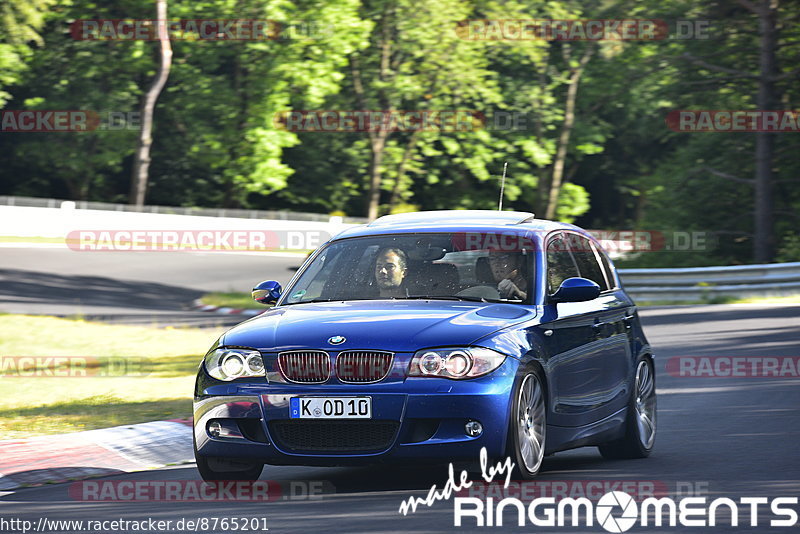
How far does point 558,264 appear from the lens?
29.6 feet

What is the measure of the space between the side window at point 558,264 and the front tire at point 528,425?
0.93 metres

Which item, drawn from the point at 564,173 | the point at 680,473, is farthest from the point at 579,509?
the point at 564,173

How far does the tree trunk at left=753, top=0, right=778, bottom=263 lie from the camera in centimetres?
3262

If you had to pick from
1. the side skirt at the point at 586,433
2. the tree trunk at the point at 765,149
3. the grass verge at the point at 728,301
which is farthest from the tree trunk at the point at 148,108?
the side skirt at the point at 586,433

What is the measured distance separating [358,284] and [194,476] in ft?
5.36

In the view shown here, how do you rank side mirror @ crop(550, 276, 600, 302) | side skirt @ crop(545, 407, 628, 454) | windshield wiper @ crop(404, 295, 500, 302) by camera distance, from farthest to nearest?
side mirror @ crop(550, 276, 600, 302), windshield wiper @ crop(404, 295, 500, 302), side skirt @ crop(545, 407, 628, 454)

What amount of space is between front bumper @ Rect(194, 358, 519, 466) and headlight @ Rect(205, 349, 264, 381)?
0.11m

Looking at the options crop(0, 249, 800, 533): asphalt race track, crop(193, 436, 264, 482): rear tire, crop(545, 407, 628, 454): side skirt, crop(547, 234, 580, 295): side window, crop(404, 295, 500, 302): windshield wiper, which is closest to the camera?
crop(0, 249, 800, 533): asphalt race track

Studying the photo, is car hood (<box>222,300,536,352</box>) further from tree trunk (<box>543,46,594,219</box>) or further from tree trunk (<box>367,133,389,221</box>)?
tree trunk (<box>543,46,594,219</box>)

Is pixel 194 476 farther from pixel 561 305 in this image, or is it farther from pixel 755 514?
pixel 755 514

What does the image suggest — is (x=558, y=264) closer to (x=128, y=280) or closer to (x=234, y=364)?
(x=234, y=364)

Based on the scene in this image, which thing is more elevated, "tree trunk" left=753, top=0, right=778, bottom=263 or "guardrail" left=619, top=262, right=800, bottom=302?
"tree trunk" left=753, top=0, right=778, bottom=263

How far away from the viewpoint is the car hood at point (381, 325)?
7.39 metres

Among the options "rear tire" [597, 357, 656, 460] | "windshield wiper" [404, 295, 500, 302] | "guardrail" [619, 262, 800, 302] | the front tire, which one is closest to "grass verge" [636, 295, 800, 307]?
"guardrail" [619, 262, 800, 302]
